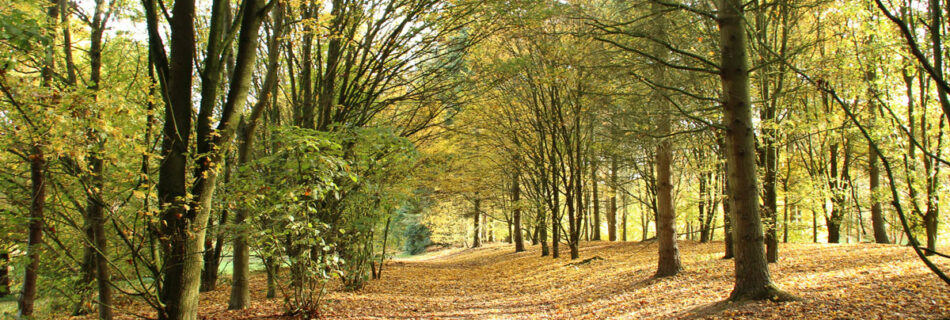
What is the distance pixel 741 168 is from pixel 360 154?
4.50 metres

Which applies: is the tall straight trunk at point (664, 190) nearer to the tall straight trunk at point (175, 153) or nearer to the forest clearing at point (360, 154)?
the forest clearing at point (360, 154)

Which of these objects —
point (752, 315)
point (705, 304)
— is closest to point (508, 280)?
point (705, 304)

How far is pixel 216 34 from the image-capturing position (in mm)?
3016

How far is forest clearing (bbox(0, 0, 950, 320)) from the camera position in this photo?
9.16ft

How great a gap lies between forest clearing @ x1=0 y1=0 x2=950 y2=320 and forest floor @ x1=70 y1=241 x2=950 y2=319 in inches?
2.1

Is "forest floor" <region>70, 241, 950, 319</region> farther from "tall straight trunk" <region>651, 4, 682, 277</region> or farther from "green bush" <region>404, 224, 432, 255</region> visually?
"green bush" <region>404, 224, 432, 255</region>

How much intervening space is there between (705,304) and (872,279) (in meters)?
2.15

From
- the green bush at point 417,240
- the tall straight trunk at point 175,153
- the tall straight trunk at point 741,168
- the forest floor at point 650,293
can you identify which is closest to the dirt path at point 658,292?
the forest floor at point 650,293

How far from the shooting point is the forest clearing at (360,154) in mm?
2791

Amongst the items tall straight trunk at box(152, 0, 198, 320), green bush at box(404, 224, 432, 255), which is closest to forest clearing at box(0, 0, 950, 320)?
tall straight trunk at box(152, 0, 198, 320)

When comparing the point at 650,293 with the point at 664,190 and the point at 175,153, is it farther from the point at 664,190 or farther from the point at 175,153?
the point at 175,153

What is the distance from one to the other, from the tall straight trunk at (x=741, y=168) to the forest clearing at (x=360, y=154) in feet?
0.08

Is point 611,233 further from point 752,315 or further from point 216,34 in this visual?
point 216,34

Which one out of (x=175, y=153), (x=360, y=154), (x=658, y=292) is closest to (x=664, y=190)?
(x=658, y=292)
